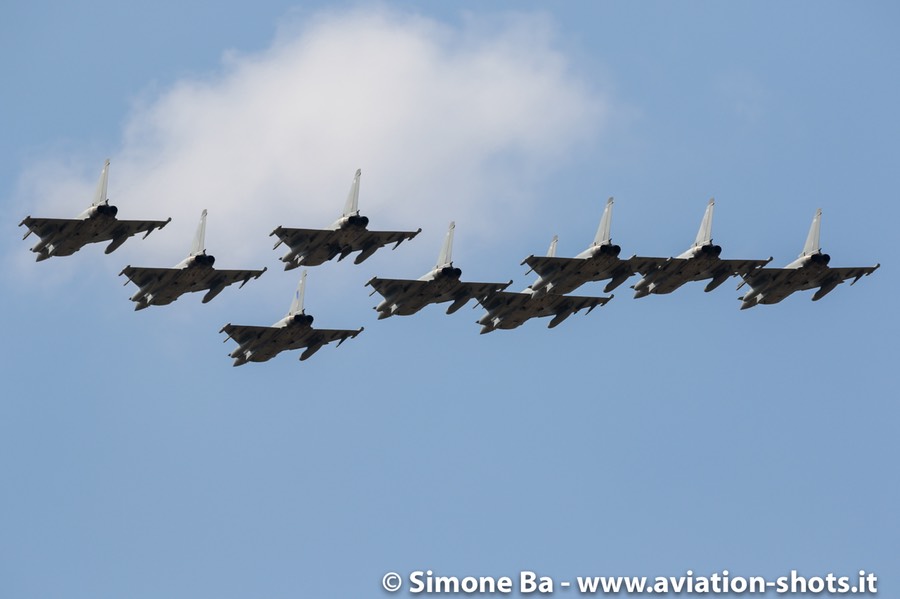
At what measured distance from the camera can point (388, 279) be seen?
309ft

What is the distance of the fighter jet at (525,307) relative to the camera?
325 feet

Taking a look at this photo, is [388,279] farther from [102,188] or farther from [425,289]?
[102,188]

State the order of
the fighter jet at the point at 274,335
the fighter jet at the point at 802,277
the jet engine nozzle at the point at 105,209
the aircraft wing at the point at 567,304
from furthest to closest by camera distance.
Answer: the aircraft wing at the point at 567,304, the fighter jet at the point at 802,277, the fighter jet at the point at 274,335, the jet engine nozzle at the point at 105,209

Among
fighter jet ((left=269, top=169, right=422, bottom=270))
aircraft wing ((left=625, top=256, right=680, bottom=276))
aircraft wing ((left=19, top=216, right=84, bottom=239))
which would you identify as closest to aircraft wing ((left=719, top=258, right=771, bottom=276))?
aircraft wing ((left=625, top=256, right=680, bottom=276))

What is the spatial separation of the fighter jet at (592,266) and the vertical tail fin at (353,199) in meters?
9.95

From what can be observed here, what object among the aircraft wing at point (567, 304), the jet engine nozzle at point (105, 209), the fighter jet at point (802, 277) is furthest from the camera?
the aircraft wing at point (567, 304)

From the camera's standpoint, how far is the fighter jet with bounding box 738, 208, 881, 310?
9756 cm

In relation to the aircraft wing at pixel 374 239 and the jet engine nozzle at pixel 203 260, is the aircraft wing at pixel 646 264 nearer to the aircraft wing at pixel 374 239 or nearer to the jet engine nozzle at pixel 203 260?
the aircraft wing at pixel 374 239

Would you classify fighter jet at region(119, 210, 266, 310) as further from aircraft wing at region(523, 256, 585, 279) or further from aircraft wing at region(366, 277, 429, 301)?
aircraft wing at region(523, 256, 585, 279)

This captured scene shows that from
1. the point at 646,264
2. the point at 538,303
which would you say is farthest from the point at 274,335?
the point at 646,264

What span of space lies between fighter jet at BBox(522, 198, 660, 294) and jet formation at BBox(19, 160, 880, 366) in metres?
0.05

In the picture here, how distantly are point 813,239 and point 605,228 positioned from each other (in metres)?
13.1

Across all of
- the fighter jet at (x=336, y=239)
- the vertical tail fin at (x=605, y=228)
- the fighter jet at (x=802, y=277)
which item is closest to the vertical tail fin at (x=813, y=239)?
the fighter jet at (x=802, y=277)

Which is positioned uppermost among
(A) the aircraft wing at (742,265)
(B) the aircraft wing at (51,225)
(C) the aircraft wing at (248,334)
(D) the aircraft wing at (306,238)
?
(A) the aircraft wing at (742,265)
